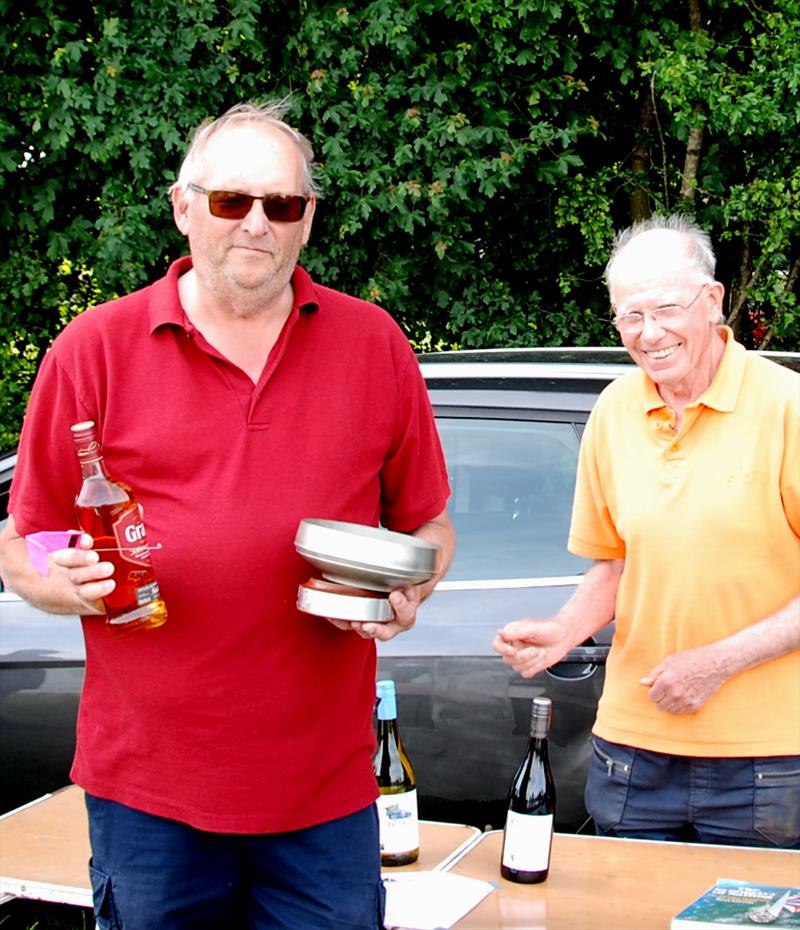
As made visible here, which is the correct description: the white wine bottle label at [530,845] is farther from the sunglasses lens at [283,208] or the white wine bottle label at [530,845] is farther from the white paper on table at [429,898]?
the sunglasses lens at [283,208]

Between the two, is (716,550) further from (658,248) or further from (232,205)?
(232,205)

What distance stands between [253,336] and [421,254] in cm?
620

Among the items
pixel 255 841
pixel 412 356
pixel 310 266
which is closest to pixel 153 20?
pixel 310 266

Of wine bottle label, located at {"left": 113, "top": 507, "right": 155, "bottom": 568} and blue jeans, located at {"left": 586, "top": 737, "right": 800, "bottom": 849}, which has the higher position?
wine bottle label, located at {"left": 113, "top": 507, "right": 155, "bottom": 568}

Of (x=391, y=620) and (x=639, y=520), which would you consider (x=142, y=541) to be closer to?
(x=391, y=620)

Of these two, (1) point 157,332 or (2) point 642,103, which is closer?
(1) point 157,332

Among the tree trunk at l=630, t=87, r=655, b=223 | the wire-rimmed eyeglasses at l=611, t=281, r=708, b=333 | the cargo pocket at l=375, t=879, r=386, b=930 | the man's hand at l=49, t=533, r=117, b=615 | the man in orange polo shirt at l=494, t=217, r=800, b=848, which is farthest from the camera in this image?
the tree trunk at l=630, t=87, r=655, b=223

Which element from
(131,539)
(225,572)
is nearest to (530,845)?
(225,572)

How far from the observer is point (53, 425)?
2.29 m

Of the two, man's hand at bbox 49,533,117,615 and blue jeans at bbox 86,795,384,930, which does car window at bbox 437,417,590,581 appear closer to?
blue jeans at bbox 86,795,384,930

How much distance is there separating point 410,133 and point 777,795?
6123 millimetres

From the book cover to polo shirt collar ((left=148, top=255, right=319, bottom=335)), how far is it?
132 centimetres

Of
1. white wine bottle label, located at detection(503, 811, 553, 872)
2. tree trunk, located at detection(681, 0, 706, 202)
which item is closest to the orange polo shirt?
white wine bottle label, located at detection(503, 811, 553, 872)

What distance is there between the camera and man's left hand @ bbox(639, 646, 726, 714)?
2703 millimetres
